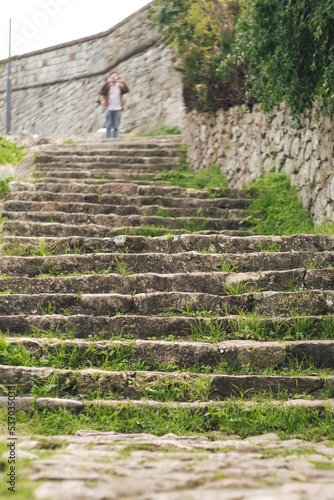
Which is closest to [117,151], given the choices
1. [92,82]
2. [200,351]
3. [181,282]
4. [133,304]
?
[181,282]

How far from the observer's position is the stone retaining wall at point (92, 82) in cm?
1556

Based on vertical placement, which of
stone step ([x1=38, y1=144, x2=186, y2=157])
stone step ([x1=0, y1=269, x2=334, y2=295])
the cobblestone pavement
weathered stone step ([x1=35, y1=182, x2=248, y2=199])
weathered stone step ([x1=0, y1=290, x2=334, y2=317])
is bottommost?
the cobblestone pavement

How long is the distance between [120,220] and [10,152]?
5.50m

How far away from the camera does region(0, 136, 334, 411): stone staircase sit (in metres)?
4.02

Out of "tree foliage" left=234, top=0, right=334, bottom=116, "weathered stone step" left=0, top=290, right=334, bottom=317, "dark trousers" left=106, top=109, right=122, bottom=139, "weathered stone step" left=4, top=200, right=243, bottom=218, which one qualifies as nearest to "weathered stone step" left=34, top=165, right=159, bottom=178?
"weathered stone step" left=4, top=200, right=243, bottom=218

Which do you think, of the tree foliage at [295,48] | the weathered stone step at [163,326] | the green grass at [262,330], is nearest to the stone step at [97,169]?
the tree foliage at [295,48]

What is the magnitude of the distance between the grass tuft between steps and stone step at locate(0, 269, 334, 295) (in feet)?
4.81

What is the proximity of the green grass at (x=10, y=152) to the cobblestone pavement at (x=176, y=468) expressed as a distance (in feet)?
28.6

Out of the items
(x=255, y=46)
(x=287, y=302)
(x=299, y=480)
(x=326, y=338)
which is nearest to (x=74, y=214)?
(x=255, y=46)

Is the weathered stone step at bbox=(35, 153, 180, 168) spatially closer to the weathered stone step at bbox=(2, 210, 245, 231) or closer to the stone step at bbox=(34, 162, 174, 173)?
the stone step at bbox=(34, 162, 174, 173)

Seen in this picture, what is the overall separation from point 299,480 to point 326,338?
8.01ft

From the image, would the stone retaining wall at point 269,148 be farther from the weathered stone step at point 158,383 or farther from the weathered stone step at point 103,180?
the weathered stone step at point 158,383

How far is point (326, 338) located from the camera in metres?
4.41

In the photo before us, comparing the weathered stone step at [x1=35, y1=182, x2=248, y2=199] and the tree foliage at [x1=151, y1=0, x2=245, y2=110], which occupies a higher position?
the tree foliage at [x1=151, y1=0, x2=245, y2=110]
